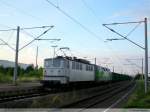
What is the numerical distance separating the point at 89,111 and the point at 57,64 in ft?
65.1

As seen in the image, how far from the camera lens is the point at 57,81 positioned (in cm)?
4112

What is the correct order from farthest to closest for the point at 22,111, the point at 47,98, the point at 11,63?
the point at 11,63, the point at 47,98, the point at 22,111

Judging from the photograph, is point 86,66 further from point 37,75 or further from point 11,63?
point 11,63

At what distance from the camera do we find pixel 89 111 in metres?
22.6

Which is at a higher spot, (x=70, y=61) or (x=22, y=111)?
(x=70, y=61)

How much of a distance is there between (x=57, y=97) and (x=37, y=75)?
5693cm

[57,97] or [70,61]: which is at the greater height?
[70,61]

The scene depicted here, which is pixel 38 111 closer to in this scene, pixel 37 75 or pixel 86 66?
pixel 86 66

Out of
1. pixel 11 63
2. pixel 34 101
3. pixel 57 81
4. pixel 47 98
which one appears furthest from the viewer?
pixel 11 63

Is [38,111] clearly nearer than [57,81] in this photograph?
Yes

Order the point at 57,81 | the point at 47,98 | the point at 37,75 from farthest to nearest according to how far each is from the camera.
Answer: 1. the point at 37,75
2. the point at 57,81
3. the point at 47,98

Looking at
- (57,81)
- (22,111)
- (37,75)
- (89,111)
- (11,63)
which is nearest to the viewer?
(22,111)

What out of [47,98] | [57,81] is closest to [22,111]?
[47,98]

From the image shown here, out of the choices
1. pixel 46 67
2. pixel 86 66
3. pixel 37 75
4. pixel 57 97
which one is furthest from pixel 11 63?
pixel 57 97
